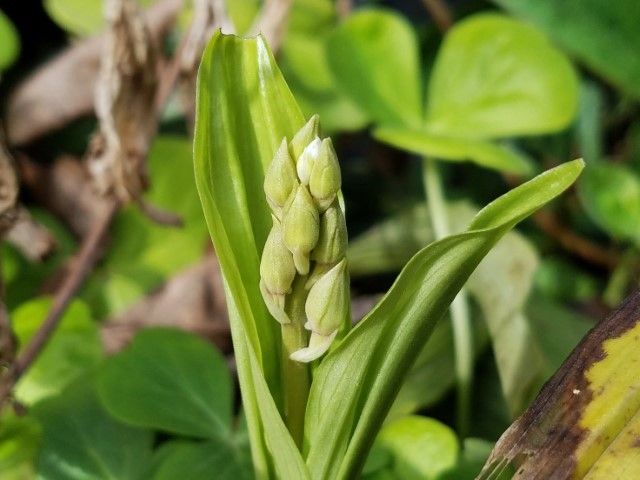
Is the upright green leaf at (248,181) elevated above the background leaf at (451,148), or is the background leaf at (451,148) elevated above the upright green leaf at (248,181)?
the upright green leaf at (248,181)

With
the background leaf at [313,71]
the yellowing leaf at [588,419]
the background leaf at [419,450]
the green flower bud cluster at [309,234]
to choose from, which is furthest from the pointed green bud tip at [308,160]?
the background leaf at [313,71]

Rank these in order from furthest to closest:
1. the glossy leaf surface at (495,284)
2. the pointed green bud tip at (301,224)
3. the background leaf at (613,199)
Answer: the background leaf at (613,199), the glossy leaf surface at (495,284), the pointed green bud tip at (301,224)

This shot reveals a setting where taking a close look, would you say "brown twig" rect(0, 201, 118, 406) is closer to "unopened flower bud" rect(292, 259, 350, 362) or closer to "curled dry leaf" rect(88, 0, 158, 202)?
"curled dry leaf" rect(88, 0, 158, 202)

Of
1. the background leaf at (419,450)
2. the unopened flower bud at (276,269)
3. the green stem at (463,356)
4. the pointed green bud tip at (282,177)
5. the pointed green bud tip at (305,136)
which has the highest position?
the pointed green bud tip at (305,136)

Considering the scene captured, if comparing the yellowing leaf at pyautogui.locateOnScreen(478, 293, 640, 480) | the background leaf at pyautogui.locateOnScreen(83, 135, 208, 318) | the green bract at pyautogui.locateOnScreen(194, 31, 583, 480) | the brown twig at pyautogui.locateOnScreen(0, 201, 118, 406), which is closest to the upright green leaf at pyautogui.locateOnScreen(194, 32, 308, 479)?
the green bract at pyautogui.locateOnScreen(194, 31, 583, 480)

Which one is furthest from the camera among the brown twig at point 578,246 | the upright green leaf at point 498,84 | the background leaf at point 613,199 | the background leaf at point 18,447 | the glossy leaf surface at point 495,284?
the brown twig at point 578,246

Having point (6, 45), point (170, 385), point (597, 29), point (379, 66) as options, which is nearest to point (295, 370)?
point (170, 385)

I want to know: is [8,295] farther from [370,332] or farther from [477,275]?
[370,332]

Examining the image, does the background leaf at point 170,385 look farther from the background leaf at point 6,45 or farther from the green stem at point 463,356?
the background leaf at point 6,45
